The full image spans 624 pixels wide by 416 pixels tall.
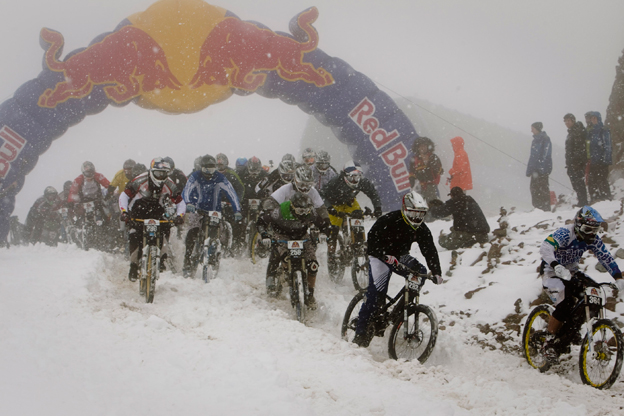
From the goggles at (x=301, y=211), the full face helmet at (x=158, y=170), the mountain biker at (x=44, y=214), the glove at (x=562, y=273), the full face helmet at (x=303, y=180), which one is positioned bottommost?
the mountain biker at (x=44, y=214)

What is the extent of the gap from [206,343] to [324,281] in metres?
4.53

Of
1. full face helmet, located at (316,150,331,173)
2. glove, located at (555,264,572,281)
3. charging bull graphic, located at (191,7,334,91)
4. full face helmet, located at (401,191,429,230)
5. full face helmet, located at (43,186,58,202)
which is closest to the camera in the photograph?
glove, located at (555,264,572,281)

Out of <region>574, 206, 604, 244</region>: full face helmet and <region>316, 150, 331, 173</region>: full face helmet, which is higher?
<region>316, 150, 331, 173</region>: full face helmet

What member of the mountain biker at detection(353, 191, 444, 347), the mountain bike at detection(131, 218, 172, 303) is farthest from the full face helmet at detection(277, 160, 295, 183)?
the mountain biker at detection(353, 191, 444, 347)

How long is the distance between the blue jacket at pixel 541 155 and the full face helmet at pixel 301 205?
7.64 m

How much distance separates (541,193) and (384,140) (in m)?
4.49

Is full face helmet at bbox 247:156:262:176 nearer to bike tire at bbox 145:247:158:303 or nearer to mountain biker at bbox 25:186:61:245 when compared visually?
bike tire at bbox 145:247:158:303

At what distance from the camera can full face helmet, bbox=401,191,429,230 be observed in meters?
5.39

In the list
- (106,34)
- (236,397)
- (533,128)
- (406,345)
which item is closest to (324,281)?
(406,345)

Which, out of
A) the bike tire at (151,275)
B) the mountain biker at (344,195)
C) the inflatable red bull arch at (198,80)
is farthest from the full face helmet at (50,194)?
the mountain biker at (344,195)

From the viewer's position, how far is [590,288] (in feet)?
16.1

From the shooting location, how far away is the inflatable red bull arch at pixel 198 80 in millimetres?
13070

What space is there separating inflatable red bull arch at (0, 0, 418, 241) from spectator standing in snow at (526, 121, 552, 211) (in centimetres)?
318

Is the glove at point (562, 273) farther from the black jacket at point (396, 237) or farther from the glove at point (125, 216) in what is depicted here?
the glove at point (125, 216)
